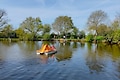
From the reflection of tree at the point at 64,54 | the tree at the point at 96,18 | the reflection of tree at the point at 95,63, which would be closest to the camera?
the reflection of tree at the point at 95,63

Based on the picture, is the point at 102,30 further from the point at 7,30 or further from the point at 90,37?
Result: the point at 7,30

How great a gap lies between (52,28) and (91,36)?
2690 centimetres

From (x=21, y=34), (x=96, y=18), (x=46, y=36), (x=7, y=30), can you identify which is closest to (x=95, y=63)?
(x=96, y=18)

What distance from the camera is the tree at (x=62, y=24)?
8874 centimetres

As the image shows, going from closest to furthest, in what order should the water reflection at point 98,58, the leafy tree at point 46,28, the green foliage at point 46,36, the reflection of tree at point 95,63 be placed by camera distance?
1. the reflection of tree at point 95,63
2. the water reflection at point 98,58
3. the green foliage at point 46,36
4. the leafy tree at point 46,28

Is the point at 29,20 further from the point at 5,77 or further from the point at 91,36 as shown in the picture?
the point at 5,77

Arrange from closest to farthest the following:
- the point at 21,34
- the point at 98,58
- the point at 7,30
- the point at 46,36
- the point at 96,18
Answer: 1. the point at 98,58
2. the point at 96,18
3. the point at 7,30
4. the point at 21,34
5. the point at 46,36

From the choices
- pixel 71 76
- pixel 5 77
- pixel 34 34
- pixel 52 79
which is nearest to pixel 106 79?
pixel 71 76

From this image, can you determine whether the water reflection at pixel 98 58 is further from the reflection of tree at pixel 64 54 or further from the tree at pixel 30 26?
the tree at pixel 30 26

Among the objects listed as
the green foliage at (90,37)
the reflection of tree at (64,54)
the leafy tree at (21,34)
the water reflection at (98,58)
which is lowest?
the water reflection at (98,58)

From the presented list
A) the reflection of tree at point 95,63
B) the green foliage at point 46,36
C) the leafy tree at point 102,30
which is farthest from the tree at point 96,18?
the reflection of tree at point 95,63

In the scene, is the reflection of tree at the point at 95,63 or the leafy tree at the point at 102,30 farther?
the leafy tree at the point at 102,30

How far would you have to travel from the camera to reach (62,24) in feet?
292

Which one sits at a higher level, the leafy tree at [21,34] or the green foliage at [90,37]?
the leafy tree at [21,34]
